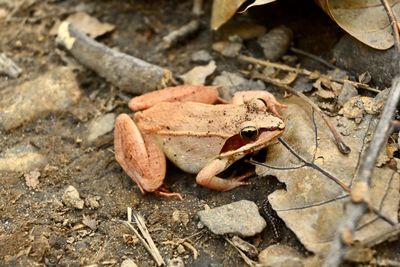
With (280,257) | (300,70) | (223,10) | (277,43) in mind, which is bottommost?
(280,257)

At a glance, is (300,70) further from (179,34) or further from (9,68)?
(9,68)

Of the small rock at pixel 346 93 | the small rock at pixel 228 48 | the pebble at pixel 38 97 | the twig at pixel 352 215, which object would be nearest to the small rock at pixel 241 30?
the small rock at pixel 228 48

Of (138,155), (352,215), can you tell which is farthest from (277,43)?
(352,215)

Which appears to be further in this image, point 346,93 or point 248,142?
point 346,93

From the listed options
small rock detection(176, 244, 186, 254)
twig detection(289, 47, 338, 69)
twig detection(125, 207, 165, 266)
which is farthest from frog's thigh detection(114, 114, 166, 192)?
twig detection(289, 47, 338, 69)

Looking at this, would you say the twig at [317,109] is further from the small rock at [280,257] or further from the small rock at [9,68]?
the small rock at [9,68]

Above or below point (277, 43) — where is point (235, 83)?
below

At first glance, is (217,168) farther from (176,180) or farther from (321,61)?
(321,61)

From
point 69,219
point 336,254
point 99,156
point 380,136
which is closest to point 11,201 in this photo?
point 69,219
